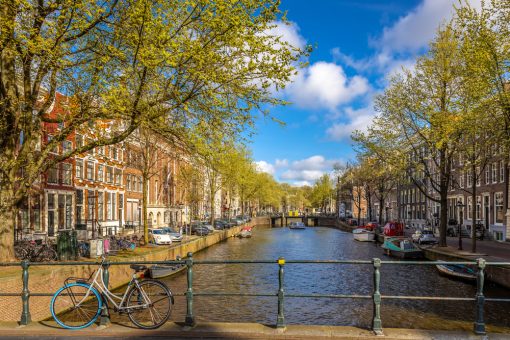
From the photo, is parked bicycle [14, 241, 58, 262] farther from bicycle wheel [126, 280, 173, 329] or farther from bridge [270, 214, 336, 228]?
bridge [270, 214, 336, 228]

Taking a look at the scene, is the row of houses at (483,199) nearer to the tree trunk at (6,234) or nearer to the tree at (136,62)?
the tree at (136,62)

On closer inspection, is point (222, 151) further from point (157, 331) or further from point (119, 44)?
point (157, 331)

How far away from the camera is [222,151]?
15156mm

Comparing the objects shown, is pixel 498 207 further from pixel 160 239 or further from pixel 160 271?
pixel 160 271

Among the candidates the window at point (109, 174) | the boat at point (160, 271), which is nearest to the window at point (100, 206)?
the window at point (109, 174)

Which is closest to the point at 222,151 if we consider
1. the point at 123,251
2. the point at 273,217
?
the point at 123,251

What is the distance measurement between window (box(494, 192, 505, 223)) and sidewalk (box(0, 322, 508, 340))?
42327mm

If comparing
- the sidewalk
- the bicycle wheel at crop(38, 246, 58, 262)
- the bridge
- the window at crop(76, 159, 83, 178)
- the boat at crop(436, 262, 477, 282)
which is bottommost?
the bridge

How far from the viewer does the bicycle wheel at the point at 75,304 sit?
8211mm

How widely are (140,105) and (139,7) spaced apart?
9.12ft

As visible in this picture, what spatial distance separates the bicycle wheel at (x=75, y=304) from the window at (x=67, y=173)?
3192 cm

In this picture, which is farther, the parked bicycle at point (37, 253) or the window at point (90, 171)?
the window at point (90, 171)

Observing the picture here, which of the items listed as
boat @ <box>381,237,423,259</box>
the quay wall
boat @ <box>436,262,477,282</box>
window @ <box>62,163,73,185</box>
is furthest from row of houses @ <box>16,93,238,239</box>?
boat @ <box>381,237,423,259</box>

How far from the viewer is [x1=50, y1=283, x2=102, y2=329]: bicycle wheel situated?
821 centimetres
